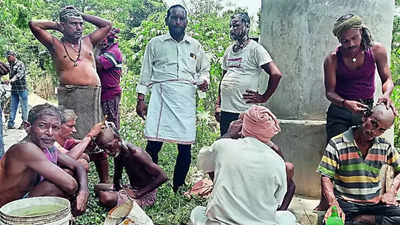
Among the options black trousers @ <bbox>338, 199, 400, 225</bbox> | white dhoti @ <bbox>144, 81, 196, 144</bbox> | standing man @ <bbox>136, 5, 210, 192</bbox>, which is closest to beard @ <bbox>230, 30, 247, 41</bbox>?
standing man @ <bbox>136, 5, 210, 192</bbox>

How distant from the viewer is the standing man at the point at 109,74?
5.09 meters

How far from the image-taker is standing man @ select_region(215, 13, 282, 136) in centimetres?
439

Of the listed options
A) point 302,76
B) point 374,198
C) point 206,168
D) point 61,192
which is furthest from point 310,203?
point 61,192

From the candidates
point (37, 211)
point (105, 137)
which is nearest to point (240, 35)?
point (105, 137)

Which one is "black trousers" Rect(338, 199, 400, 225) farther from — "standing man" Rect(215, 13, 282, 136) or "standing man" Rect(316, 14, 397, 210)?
"standing man" Rect(215, 13, 282, 136)

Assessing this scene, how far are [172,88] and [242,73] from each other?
0.76 m

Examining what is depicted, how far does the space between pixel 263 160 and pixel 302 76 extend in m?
1.91

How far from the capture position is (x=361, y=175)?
3.29 meters

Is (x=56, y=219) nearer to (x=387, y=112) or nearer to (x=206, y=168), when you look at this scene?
(x=206, y=168)

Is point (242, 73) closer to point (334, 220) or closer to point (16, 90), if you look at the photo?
point (334, 220)

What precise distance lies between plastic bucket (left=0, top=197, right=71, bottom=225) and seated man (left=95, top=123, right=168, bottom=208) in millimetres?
917

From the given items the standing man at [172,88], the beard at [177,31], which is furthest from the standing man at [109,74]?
the beard at [177,31]

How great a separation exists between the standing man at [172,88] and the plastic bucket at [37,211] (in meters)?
1.75

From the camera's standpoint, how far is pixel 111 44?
524cm
